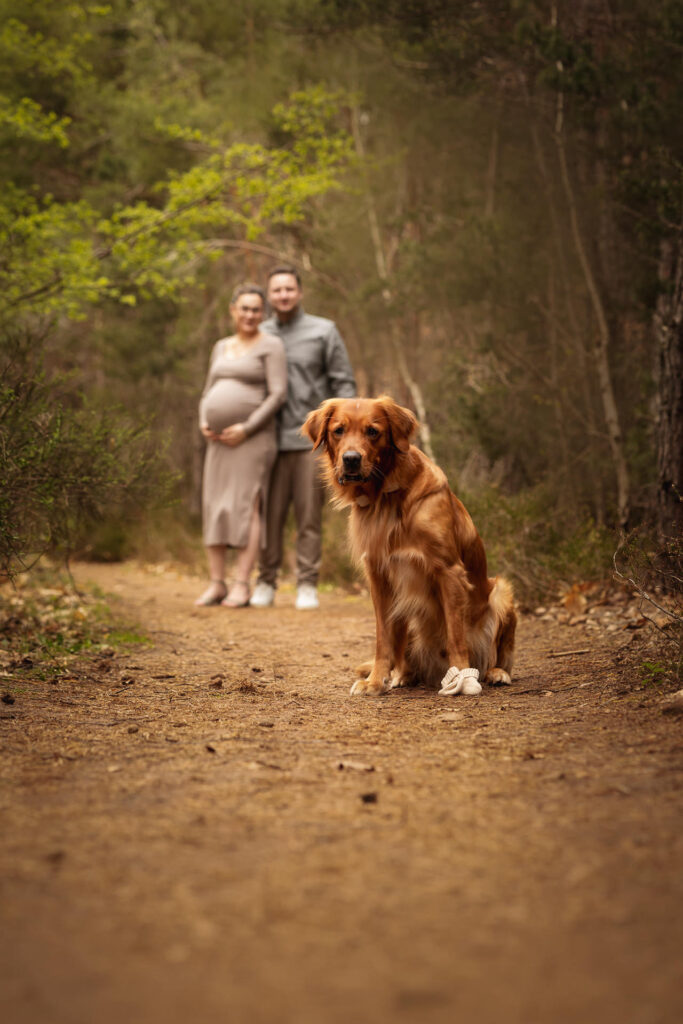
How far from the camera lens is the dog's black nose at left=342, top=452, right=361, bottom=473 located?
4289 mm

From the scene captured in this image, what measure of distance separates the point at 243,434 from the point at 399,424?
10.7ft

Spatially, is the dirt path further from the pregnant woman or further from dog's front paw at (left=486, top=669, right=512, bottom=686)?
the pregnant woman

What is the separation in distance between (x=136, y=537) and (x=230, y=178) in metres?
5.03

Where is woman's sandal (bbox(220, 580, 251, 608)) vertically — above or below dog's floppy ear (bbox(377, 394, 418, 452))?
below

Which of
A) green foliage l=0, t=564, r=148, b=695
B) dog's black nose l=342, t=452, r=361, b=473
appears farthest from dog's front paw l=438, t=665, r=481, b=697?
green foliage l=0, t=564, r=148, b=695

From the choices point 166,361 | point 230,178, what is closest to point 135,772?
point 230,178

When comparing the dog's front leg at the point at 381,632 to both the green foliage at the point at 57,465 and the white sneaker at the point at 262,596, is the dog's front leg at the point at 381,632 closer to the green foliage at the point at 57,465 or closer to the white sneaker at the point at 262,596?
the green foliage at the point at 57,465

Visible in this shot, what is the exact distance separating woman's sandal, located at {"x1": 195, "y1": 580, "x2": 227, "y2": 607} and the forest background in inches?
41.0

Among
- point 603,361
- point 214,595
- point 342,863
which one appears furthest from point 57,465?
point 603,361

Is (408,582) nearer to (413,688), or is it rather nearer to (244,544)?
(413,688)

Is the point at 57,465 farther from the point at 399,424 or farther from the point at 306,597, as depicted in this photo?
the point at 306,597

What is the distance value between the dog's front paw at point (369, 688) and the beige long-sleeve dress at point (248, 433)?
342cm

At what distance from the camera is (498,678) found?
14.7ft

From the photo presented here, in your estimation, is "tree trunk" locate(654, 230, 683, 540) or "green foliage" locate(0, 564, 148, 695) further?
"tree trunk" locate(654, 230, 683, 540)
